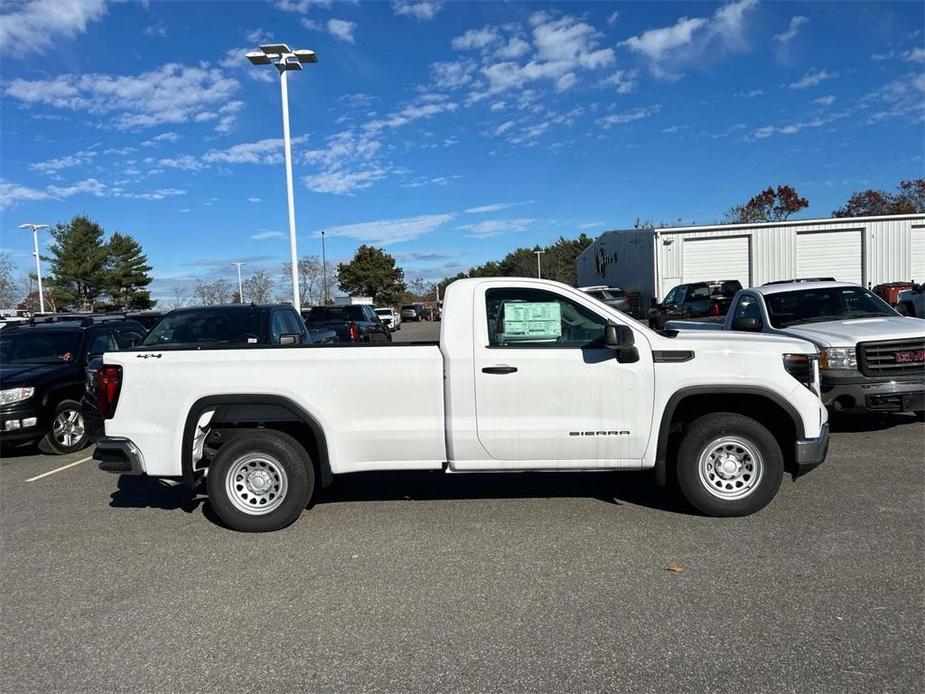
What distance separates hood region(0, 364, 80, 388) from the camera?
8.87 meters

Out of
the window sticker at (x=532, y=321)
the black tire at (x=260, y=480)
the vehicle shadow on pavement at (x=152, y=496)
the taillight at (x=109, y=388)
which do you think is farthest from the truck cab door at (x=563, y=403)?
the vehicle shadow on pavement at (x=152, y=496)

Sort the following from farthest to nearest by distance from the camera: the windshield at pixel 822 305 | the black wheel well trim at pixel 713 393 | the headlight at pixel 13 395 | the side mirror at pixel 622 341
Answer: the windshield at pixel 822 305
the headlight at pixel 13 395
the black wheel well trim at pixel 713 393
the side mirror at pixel 622 341

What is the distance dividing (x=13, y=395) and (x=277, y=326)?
131 inches

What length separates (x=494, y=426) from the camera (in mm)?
5332

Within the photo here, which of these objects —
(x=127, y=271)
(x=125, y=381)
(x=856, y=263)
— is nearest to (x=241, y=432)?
(x=125, y=381)

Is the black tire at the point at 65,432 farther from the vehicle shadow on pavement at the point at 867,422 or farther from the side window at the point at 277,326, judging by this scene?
the vehicle shadow on pavement at the point at 867,422

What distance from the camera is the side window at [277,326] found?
29.1 feet

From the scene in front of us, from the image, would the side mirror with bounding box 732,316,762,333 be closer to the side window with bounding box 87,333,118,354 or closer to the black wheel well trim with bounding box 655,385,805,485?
the black wheel well trim with bounding box 655,385,805,485

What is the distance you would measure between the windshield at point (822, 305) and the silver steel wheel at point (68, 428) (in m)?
9.54

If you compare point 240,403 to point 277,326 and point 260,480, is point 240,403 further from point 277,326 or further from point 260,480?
point 277,326

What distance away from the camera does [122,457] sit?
5.42 meters

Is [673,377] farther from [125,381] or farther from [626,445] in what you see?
[125,381]

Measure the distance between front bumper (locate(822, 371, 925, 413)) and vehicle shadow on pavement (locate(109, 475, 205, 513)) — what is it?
22.1 feet

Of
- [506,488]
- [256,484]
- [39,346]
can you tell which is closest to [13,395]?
[39,346]
